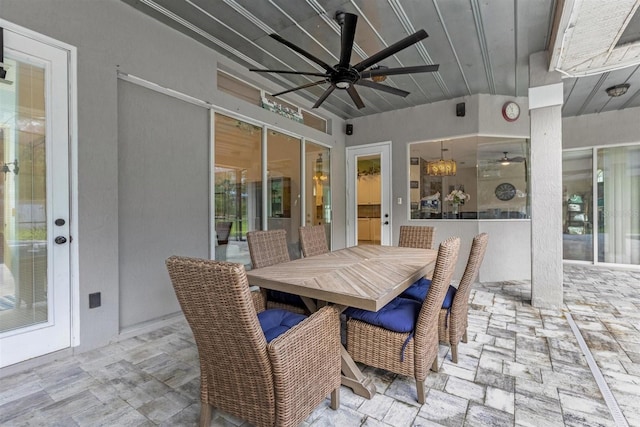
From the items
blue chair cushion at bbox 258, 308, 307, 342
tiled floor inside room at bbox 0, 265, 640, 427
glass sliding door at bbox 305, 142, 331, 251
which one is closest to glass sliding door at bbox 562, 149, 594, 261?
tiled floor inside room at bbox 0, 265, 640, 427

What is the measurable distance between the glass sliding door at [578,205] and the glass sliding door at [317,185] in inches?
185

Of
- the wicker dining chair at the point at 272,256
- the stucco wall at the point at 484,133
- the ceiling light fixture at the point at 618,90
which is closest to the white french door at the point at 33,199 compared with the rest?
the wicker dining chair at the point at 272,256

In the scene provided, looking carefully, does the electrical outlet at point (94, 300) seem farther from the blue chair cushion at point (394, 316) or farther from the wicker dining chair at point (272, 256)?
the blue chair cushion at point (394, 316)

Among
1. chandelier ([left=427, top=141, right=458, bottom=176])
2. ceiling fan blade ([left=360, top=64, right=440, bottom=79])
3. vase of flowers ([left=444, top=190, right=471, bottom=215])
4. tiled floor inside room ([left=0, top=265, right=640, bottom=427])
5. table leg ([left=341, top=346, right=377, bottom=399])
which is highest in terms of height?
ceiling fan blade ([left=360, top=64, right=440, bottom=79])

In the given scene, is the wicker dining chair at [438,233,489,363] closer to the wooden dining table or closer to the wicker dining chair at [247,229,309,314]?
the wooden dining table

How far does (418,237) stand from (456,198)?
5.74ft

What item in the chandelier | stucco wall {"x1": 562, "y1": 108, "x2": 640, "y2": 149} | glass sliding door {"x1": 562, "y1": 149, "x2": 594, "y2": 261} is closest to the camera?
the chandelier

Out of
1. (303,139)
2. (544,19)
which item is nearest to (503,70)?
(544,19)

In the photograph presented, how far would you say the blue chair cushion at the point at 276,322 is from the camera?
5.55 ft

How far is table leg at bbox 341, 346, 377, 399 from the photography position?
183 cm

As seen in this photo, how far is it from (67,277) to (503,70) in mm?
4975

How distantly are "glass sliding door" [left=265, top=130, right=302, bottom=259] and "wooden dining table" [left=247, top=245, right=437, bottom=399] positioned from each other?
202cm

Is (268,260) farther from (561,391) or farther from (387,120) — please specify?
(387,120)

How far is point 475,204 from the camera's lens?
15.4 feet
